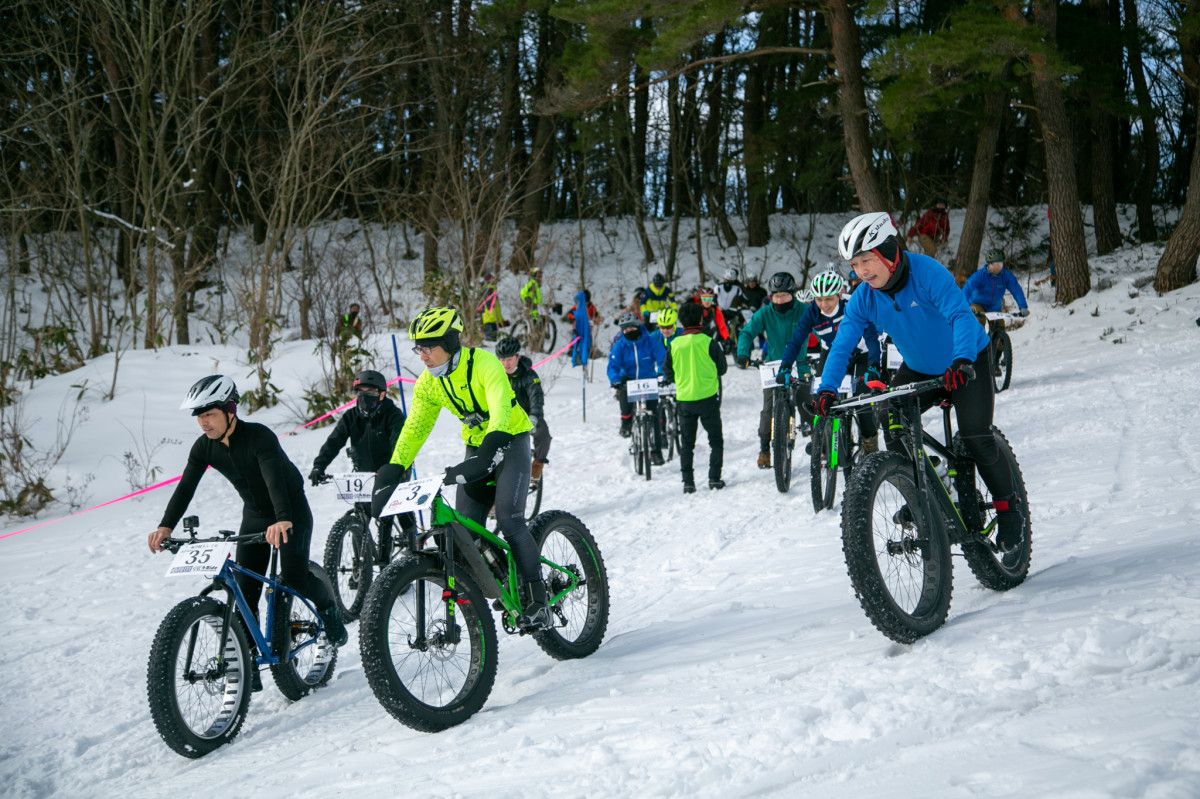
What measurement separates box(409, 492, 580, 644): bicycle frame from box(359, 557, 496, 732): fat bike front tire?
0.02m

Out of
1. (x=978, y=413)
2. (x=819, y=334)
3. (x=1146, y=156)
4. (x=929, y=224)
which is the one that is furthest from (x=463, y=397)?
(x=1146, y=156)

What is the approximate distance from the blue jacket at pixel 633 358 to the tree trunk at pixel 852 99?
7.29m

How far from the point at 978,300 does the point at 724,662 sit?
10.1m

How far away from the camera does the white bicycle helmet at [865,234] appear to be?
4.16 m

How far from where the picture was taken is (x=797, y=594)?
5680 mm

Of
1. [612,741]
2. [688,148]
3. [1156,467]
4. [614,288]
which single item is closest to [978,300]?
[1156,467]

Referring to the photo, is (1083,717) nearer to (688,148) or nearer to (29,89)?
(29,89)

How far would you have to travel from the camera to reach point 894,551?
158 inches

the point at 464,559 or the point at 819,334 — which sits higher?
the point at 819,334

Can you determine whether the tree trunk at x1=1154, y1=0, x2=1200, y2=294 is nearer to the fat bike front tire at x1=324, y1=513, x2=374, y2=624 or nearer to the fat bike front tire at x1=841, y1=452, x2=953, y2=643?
the fat bike front tire at x1=841, y1=452, x2=953, y2=643

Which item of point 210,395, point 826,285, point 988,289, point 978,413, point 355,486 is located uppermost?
point 826,285

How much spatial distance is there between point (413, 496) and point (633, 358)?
818 cm

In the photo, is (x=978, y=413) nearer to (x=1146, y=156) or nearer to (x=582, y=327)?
(x=582, y=327)

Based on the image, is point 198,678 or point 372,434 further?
point 372,434
